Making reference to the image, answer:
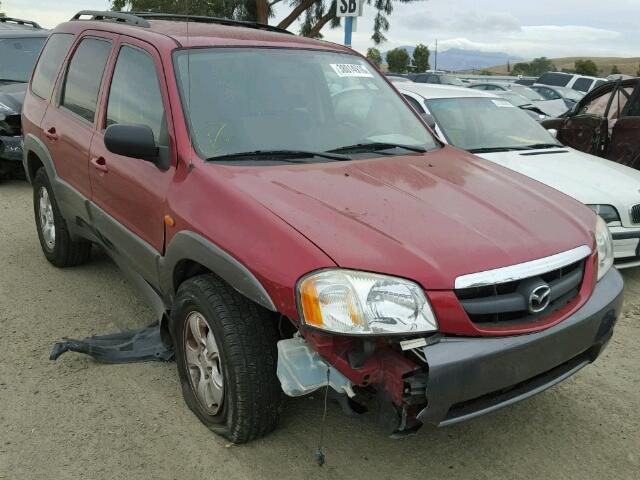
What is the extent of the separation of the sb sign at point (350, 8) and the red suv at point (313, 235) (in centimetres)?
648

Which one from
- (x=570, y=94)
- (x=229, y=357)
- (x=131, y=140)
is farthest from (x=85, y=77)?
(x=570, y=94)

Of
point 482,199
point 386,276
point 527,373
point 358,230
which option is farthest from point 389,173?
point 527,373

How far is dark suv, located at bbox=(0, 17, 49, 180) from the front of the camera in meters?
7.65

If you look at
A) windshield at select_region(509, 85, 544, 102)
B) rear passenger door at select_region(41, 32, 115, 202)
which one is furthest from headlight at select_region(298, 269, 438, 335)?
windshield at select_region(509, 85, 544, 102)

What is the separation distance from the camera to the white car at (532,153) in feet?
16.8

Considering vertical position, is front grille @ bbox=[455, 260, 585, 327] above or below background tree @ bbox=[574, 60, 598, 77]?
above

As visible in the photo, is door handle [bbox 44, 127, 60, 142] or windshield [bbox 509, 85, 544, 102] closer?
door handle [bbox 44, 127, 60, 142]

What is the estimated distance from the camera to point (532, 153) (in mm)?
6027

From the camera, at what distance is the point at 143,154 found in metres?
3.08

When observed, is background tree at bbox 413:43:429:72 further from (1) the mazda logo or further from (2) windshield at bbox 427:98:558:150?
(1) the mazda logo

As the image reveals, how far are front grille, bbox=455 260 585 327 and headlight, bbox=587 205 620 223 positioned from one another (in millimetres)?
2774

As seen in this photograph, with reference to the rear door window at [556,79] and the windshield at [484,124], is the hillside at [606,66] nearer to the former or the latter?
the rear door window at [556,79]

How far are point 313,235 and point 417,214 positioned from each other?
52 cm

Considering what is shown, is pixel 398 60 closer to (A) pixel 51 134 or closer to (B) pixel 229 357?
(A) pixel 51 134
